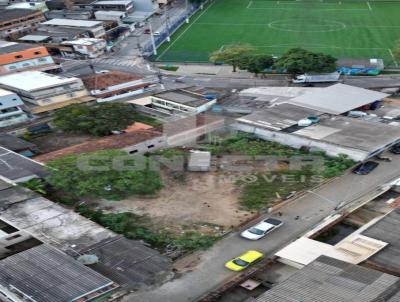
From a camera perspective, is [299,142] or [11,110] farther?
[11,110]

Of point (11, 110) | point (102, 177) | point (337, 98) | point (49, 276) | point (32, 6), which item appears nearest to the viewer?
point (49, 276)

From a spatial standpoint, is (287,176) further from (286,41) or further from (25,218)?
(286,41)

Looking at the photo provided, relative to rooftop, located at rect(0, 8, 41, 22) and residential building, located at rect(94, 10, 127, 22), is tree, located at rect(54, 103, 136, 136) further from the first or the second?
rooftop, located at rect(0, 8, 41, 22)

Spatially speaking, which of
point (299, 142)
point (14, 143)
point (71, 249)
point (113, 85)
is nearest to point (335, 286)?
point (71, 249)

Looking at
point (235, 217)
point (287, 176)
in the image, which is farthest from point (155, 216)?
point (287, 176)

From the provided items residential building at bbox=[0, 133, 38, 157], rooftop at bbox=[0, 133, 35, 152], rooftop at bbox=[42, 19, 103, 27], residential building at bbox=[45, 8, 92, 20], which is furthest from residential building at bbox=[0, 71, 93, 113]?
residential building at bbox=[45, 8, 92, 20]

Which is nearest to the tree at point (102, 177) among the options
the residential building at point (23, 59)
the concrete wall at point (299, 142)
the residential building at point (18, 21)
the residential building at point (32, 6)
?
the concrete wall at point (299, 142)

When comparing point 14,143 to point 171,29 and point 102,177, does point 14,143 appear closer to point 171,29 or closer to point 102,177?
point 102,177
